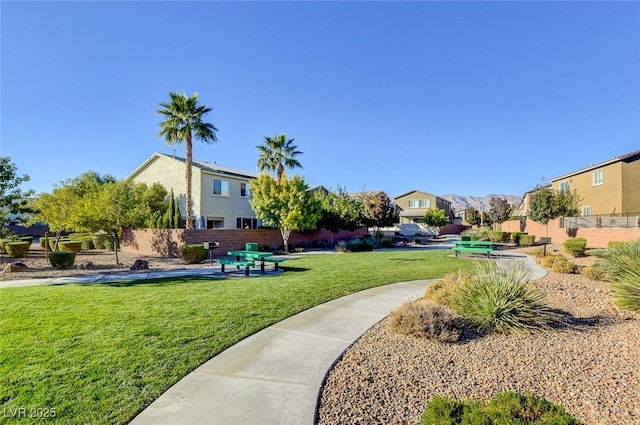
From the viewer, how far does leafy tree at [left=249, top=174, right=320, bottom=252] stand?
23.2 meters

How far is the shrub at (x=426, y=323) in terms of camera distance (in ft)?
17.6

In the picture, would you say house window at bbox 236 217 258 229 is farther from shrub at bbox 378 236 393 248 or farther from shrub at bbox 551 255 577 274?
shrub at bbox 551 255 577 274

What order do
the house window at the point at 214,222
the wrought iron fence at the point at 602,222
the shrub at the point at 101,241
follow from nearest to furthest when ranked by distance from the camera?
the wrought iron fence at the point at 602,222 → the shrub at the point at 101,241 → the house window at the point at 214,222

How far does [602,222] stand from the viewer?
78.6 ft

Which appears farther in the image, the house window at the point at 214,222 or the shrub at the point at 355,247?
the house window at the point at 214,222

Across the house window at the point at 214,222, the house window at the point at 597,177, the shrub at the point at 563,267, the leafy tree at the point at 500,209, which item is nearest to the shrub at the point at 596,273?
the shrub at the point at 563,267

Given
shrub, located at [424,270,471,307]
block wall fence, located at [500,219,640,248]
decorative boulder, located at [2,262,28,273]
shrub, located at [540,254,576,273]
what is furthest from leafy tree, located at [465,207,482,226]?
decorative boulder, located at [2,262,28,273]

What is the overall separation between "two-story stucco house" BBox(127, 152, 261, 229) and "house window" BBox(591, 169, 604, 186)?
105ft

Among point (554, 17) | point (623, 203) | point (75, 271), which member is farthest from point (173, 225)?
point (623, 203)

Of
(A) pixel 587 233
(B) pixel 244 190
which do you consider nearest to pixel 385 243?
(B) pixel 244 190

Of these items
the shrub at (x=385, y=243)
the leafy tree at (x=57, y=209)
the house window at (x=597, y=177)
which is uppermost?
the house window at (x=597, y=177)

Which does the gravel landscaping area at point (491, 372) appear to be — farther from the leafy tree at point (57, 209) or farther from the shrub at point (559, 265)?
the leafy tree at point (57, 209)

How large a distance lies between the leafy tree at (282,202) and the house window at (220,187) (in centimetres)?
530

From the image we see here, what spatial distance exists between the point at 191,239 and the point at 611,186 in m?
35.0
